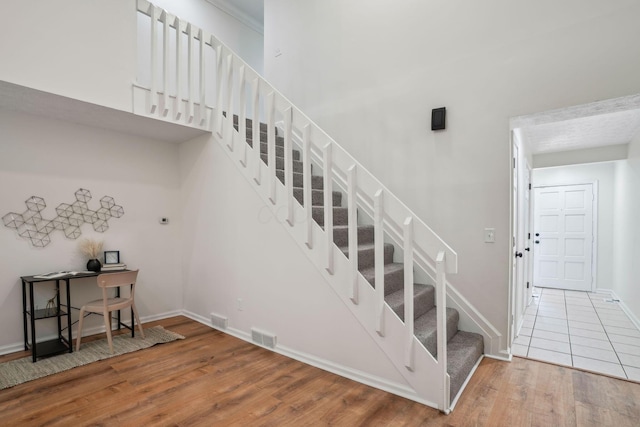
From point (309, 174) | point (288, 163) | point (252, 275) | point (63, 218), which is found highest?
point (288, 163)

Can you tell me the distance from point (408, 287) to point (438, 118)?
178 centimetres

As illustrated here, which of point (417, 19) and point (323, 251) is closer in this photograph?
point (323, 251)

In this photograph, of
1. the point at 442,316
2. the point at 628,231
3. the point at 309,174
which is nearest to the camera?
the point at 442,316

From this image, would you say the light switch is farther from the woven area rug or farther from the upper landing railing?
the woven area rug

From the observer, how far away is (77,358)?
2936mm

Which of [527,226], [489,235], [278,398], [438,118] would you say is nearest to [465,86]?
[438,118]

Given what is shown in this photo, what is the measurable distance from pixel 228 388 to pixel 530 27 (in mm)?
3724

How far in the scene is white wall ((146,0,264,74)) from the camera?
16.3 feet

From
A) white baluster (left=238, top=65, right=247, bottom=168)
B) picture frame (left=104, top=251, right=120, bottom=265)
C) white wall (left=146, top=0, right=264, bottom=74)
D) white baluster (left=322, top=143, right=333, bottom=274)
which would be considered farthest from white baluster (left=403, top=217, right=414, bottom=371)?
white wall (left=146, top=0, right=264, bottom=74)

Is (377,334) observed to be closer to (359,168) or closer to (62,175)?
(359,168)

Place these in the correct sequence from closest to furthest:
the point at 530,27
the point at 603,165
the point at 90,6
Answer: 1. the point at 530,27
2. the point at 90,6
3. the point at 603,165

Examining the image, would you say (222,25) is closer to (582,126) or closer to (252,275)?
(252,275)

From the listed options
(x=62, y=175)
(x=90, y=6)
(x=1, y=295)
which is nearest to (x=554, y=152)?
(x=90, y=6)

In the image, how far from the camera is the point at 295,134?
4.16 meters
